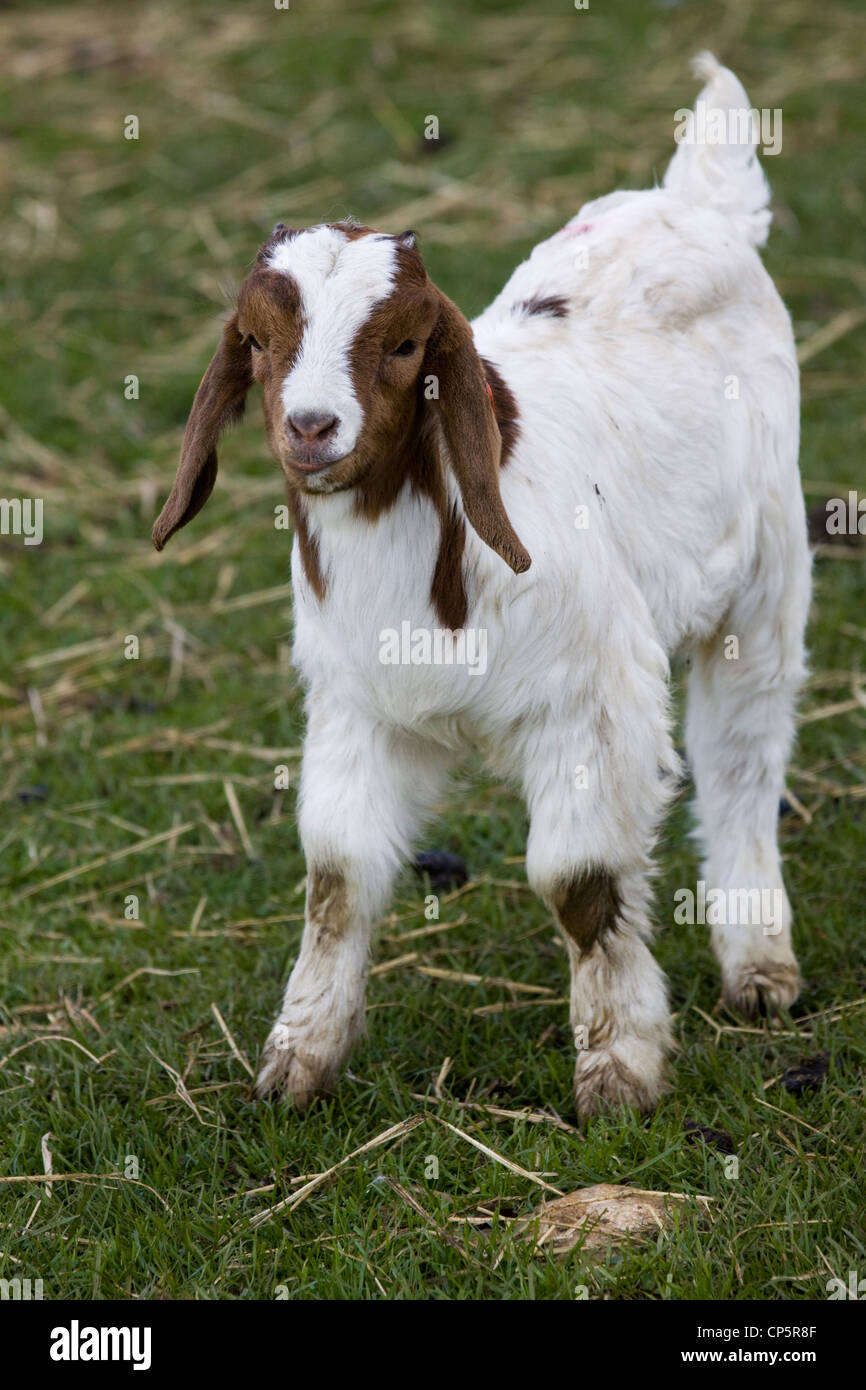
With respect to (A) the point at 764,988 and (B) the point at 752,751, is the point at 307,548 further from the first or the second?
(A) the point at 764,988

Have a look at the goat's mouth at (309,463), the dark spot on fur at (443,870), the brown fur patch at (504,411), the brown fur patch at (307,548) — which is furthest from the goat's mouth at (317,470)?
the dark spot on fur at (443,870)

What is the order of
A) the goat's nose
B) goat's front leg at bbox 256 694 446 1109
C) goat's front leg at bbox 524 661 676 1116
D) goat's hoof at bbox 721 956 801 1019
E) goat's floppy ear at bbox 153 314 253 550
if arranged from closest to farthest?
the goat's nose → goat's floppy ear at bbox 153 314 253 550 → goat's front leg at bbox 524 661 676 1116 → goat's front leg at bbox 256 694 446 1109 → goat's hoof at bbox 721 956 801 1019

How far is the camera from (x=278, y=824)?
15.8 feet

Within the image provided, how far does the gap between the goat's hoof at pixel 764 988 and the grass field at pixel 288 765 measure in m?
0.07

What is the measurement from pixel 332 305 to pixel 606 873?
4.03ft

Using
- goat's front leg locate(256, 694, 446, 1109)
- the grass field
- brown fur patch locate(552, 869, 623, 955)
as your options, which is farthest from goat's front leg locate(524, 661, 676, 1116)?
goat's front leg locate(256, 694, 446, 1109)

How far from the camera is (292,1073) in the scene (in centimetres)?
360

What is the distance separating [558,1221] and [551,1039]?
734 mm

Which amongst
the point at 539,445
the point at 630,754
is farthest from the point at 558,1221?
the point at 539,445

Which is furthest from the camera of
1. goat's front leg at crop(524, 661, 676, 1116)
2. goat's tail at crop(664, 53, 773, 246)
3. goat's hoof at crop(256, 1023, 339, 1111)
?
goat's tail at crop(664, 53, 773, 246)

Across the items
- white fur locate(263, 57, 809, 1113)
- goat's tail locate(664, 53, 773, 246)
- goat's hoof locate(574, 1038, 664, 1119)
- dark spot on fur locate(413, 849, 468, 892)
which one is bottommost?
goat's hoof locate(574, 1038, 664, 1119)

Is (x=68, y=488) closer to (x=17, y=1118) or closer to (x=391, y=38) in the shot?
(x=17, y=1118)

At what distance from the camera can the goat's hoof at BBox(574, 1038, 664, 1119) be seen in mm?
3490

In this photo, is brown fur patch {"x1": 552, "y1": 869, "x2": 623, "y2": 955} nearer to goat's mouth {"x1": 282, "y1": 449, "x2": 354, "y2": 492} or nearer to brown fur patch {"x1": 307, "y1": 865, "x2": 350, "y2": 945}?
brown fur patch {"x1": 307, "y1": 865, "x2": 350, "y2": 945}
